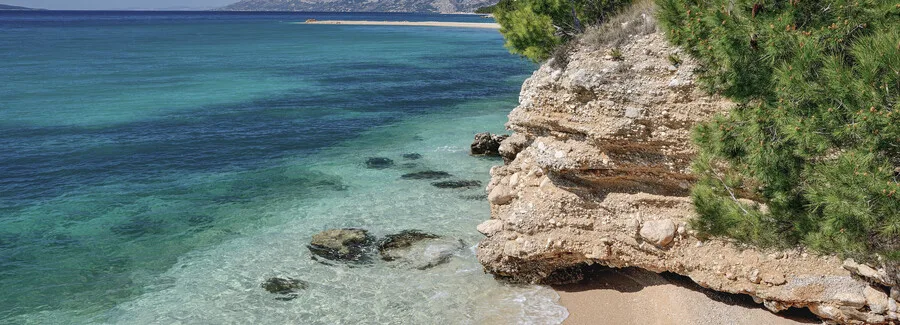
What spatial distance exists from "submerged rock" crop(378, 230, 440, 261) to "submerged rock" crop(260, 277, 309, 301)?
2822 millimetres

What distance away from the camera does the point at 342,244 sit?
20.0 meters

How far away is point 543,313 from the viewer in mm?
15562

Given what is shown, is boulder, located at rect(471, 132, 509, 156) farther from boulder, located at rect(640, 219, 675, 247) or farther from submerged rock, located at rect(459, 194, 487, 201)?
boulder, located at rect(640, 219, 675, 247)

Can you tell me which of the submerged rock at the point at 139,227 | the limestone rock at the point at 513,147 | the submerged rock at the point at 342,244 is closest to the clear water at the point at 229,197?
the submerged rock at the point at 139,227

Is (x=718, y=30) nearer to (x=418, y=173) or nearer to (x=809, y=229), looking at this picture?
(x=809, y=229)

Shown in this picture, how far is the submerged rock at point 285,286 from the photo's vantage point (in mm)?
17000

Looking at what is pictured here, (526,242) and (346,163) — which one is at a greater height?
(526,242)

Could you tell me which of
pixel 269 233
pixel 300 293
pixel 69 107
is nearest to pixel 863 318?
pixel 300 293

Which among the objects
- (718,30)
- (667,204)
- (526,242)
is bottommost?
(526,242)

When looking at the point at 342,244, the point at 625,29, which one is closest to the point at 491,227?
the point at 342,244

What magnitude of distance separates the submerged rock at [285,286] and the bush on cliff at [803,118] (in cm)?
1096

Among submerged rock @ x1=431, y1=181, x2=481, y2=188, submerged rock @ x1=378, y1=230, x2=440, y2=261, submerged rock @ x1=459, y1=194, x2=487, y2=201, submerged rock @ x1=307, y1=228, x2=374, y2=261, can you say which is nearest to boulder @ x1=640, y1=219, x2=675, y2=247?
submerged rock @ x1=378, y1=230, x2=440, y2=261

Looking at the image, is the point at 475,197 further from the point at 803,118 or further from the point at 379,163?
the point at 803,118

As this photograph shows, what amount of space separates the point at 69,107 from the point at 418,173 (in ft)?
101
